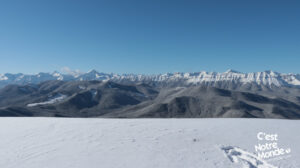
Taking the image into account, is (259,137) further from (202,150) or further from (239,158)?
(202,150)

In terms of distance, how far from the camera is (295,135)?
6672 millimetres

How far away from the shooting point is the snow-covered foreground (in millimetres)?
4566

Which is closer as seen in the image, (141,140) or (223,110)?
(141,140)

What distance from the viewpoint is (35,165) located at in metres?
4.52

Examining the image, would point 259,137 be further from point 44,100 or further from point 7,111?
point 44,100

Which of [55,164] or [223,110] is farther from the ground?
[55,164]

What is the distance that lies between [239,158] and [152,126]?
3881mm

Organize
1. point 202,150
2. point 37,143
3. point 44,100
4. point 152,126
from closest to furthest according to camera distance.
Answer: point 202,150, point 37,143, point 152,126, point 44,100

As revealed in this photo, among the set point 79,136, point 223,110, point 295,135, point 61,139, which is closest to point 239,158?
point 295,135

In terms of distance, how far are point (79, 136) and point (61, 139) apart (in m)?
0.64

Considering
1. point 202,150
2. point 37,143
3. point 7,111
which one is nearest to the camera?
point 202,150

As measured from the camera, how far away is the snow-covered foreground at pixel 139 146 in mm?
4566

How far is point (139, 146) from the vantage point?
5.53 metres

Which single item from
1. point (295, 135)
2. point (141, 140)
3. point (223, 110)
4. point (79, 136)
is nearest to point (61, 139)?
point (79, 136)
